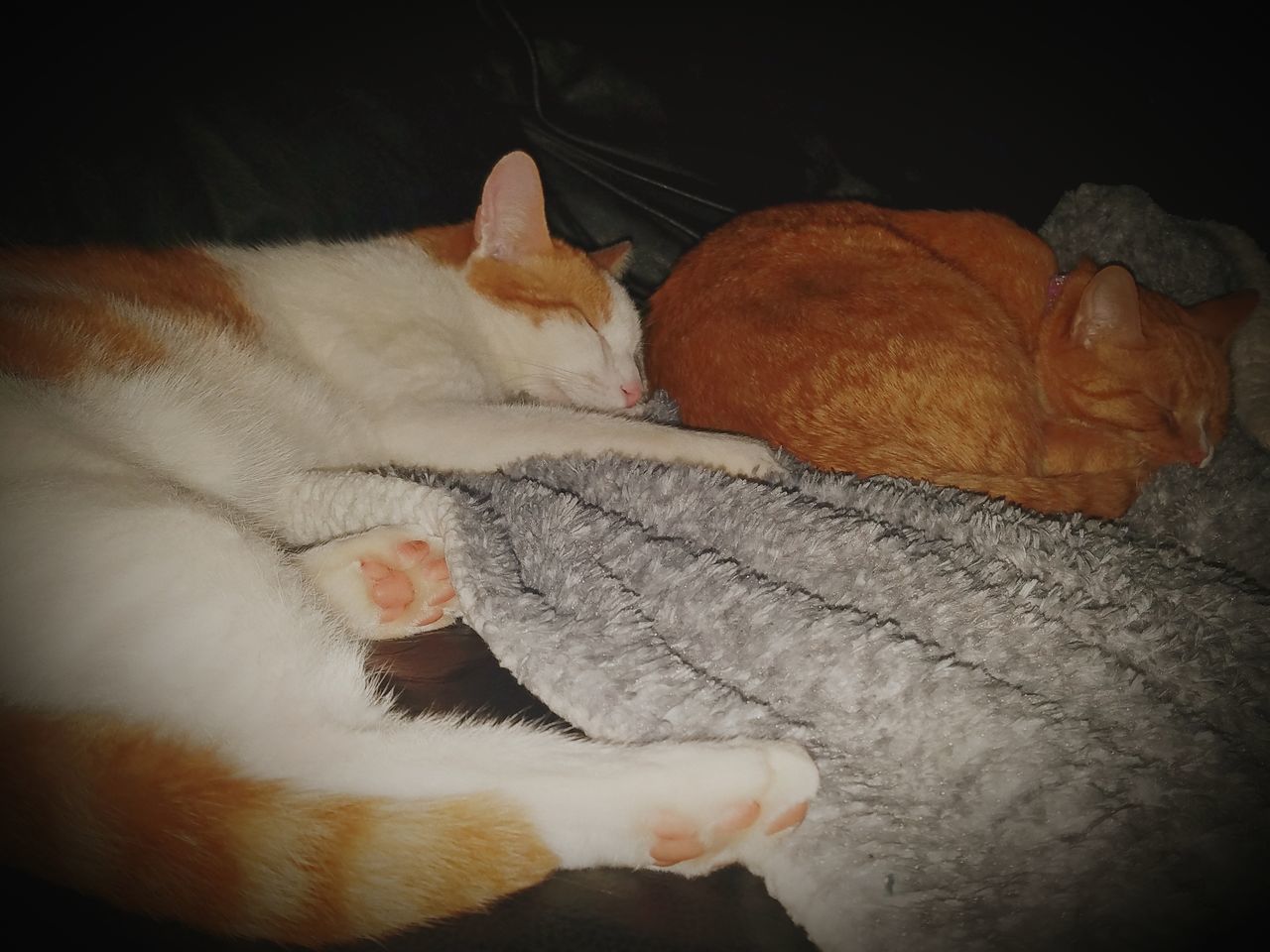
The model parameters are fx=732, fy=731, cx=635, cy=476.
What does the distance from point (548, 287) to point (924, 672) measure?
1.07m

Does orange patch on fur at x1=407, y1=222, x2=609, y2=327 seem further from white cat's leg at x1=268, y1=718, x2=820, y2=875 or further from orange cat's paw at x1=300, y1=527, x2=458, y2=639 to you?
white cat's leg at x1=268, y1=718, x2=820, y2=875

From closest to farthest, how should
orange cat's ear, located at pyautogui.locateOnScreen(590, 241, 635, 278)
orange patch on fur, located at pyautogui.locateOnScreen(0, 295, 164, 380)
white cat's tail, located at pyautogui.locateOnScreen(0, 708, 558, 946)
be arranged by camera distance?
white cat's tail, located at pyautogui.locateOnScreen(0, 708, 558, 946), orange patch on fur, located at pyautogui.locateOnScreen(0, 295, 164, 380), orange cat's ear, located at pyautogui.locateOnScreen(590, 241, 635, 278)

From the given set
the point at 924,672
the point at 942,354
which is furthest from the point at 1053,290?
the point at 924,672

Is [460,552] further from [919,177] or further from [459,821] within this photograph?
[919,177]

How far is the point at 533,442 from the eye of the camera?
1.14m

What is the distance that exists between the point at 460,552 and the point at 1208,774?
0.82 metres

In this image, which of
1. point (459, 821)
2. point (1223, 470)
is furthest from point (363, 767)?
point (1223, 470)

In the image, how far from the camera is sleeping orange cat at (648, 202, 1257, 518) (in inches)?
46.1

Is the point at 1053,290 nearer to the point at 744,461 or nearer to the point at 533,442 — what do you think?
the point at 744,461

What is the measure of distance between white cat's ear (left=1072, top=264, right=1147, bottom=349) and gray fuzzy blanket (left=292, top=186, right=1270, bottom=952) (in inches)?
19.9

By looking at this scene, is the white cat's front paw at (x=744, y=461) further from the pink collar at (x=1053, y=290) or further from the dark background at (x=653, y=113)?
the dark background at (x=653, y=113)

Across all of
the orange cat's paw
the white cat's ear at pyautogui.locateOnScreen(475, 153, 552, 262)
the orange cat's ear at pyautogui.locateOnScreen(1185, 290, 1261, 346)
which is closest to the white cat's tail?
the orange cat's paw

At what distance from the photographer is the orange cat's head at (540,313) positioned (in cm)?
149

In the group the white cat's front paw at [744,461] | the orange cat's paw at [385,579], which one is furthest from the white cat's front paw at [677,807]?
the white cat's front paw at [744,461]
